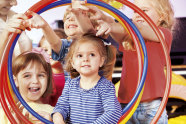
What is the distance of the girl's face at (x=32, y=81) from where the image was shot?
189cm

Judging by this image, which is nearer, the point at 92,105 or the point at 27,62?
the point at 92,105

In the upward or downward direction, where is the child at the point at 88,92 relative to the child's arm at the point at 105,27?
downward

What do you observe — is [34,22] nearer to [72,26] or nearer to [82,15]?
[82,15]

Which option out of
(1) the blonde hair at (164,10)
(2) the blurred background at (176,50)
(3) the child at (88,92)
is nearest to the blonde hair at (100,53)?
(3) the child at (88,92)

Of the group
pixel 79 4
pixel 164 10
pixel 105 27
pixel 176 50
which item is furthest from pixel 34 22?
pixel 176 50

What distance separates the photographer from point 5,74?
1653mm

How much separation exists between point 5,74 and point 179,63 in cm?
221

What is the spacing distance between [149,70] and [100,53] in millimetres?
425

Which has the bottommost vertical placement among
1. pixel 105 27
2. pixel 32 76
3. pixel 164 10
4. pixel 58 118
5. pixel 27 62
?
pixel 58 118

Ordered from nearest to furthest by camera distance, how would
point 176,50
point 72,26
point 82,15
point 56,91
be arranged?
point 82,15, point 72,26, point 56,91, point 176,50

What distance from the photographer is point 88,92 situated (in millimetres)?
1508

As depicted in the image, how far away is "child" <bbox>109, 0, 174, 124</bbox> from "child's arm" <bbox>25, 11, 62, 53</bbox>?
1.40ft

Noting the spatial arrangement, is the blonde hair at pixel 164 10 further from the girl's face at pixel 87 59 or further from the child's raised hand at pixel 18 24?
the child's raised hand at pixel 18 24

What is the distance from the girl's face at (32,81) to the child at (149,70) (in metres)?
0.57
